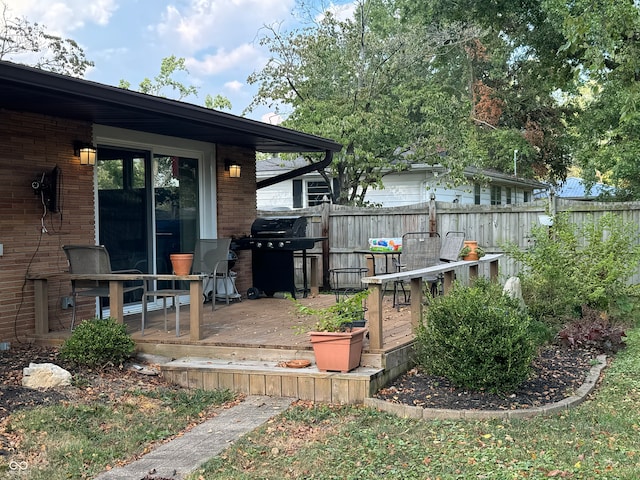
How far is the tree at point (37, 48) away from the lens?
21.4 m

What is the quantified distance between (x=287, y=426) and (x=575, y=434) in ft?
6.22

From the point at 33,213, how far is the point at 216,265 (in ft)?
6.78

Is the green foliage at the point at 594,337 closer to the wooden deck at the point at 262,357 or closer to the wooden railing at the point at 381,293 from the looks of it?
the wooden railing at the point at 381,293

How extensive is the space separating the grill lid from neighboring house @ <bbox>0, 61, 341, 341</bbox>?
17.4 inches

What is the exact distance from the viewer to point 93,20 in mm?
26109

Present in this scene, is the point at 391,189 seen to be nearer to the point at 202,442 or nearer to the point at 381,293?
the point at 381,293

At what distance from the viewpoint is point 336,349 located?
194 inches

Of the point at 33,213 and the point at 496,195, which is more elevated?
the point at 496,195

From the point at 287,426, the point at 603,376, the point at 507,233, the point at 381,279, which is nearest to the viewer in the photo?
the point at 287,426

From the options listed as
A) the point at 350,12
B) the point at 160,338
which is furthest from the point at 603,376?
the point at 350,12

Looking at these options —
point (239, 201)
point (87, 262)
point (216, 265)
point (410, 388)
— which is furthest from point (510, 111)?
point (410, 388)

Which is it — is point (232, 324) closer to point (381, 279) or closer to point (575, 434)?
point (381, 279)

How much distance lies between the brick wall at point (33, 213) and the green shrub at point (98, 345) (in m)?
1.01

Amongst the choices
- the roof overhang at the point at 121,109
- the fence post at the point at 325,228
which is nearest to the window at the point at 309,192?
the fence post at the point at 325,228
